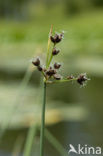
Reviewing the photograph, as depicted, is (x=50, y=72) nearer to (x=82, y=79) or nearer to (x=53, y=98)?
(x=82, y=79)

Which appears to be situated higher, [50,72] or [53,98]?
[53,98]

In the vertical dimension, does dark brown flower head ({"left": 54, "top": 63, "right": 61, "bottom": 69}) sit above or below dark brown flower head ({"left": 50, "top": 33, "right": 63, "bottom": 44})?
below

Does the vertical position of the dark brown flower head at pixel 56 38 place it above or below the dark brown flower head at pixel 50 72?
above

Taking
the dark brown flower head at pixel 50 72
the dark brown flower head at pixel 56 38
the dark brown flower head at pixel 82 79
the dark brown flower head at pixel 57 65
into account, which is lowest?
the dark brown flower head at pixel 82 79

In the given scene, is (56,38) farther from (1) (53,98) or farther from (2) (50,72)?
(1) (53,98)

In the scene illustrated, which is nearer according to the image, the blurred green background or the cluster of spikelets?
the cluster of spikelets

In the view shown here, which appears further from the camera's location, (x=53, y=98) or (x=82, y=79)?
(x=53, y=98)

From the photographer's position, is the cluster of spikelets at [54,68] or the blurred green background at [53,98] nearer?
the cluster of spikelets at [54,68]

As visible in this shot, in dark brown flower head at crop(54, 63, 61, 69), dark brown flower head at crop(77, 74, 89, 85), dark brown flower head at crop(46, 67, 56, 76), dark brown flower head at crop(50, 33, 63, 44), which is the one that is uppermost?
dark brown flower head at crop(50, 33, 63, 44)

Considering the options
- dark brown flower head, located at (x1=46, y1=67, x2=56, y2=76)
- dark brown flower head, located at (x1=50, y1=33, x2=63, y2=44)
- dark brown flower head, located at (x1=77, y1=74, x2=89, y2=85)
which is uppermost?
dark brown flower head, located at (x1=50, y1=33, x2=63, y2=44)

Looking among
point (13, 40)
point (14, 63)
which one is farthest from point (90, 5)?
point (14, 63)

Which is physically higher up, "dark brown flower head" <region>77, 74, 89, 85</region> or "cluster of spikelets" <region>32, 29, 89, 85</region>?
"cluster of spikelets" <region>32, 29, 89, 85</region>

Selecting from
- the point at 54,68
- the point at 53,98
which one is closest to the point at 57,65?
the point at 54,68
